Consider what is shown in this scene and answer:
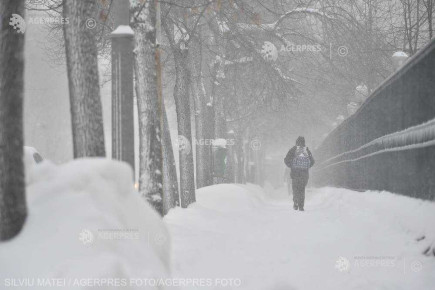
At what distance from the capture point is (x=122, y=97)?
525 centimetres

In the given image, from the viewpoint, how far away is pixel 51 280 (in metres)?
2.97

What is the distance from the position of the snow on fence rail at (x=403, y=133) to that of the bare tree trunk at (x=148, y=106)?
316 centimetres

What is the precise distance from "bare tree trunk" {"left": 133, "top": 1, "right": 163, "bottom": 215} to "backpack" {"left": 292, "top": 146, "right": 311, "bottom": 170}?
6512 millimetres

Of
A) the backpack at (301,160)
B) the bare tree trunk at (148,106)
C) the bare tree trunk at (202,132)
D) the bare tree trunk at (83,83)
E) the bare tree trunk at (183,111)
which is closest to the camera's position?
the bare tree trunk at (83,83)

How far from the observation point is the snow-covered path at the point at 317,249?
17.1 ft

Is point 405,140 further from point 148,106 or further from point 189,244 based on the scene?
point 148,106

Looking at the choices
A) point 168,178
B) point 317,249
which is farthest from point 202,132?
point 317,249

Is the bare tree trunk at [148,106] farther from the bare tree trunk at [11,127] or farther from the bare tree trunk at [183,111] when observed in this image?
the bare tree trunk at [183,111]

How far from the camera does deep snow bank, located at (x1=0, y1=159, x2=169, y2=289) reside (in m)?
3.06

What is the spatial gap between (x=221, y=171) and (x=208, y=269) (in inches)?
451

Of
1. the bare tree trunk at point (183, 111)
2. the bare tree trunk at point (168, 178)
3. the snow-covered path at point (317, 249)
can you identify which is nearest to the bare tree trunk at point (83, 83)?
the snow-covered path at point (317, 249)

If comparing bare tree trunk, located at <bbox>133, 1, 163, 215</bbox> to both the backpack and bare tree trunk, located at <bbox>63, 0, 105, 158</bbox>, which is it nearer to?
bare tree trunk, located at <bbox>63, 0, 105, 158</bbox>

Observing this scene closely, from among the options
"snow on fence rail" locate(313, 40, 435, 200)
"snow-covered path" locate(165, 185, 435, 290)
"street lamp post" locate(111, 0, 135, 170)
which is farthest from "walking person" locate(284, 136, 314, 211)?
"street lamp post" locate(111, 0, 135, 170)

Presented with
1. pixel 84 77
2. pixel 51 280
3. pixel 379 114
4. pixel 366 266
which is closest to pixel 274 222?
pixel 379 114
